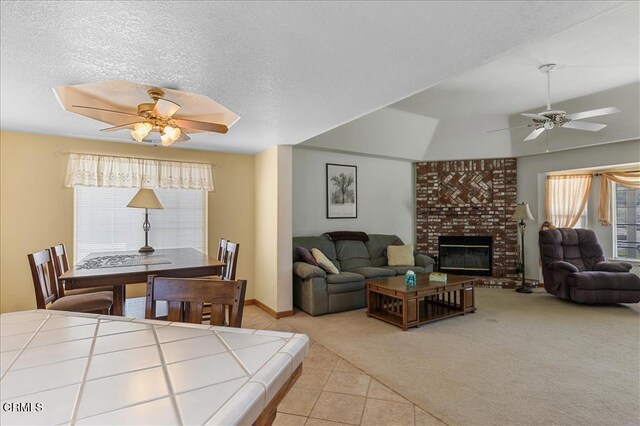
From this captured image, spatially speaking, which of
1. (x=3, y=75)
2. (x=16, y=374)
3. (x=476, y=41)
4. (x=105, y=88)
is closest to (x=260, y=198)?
(x=105, y=88)

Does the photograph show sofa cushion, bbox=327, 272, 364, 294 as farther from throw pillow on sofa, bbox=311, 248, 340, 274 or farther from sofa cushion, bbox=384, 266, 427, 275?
sofa cushion, bbox=384, 266, 427, 275

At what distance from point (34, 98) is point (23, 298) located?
2.29 m

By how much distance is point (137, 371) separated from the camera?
2.40ft

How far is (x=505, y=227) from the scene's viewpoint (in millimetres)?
5855

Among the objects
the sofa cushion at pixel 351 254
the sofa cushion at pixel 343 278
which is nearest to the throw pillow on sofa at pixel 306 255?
the sofa cushion at pixel 343 278

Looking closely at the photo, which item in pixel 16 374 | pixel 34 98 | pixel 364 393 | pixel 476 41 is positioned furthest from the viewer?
pixel 34 98

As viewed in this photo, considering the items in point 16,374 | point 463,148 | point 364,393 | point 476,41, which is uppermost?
point 463,148

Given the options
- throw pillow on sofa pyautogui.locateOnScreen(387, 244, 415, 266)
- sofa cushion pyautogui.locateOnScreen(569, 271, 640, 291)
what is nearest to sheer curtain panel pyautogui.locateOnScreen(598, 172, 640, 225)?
sofa cushion pyautogui.locateOnScreen(569, 271, 640, 291)

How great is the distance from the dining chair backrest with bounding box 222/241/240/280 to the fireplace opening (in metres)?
4.56

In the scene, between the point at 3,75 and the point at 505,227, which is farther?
the point at 505,227

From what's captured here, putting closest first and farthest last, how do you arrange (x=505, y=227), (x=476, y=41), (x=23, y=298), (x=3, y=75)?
(x=476, y=41)
(x=3, y=75)
(x=23, y=298)
(x=505, y=227)

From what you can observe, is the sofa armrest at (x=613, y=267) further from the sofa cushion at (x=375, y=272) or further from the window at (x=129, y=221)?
the window at (x=129, y=221)

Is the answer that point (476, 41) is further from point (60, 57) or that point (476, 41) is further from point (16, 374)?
point (60, 57)

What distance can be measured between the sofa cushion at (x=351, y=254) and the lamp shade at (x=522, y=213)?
102 inches
